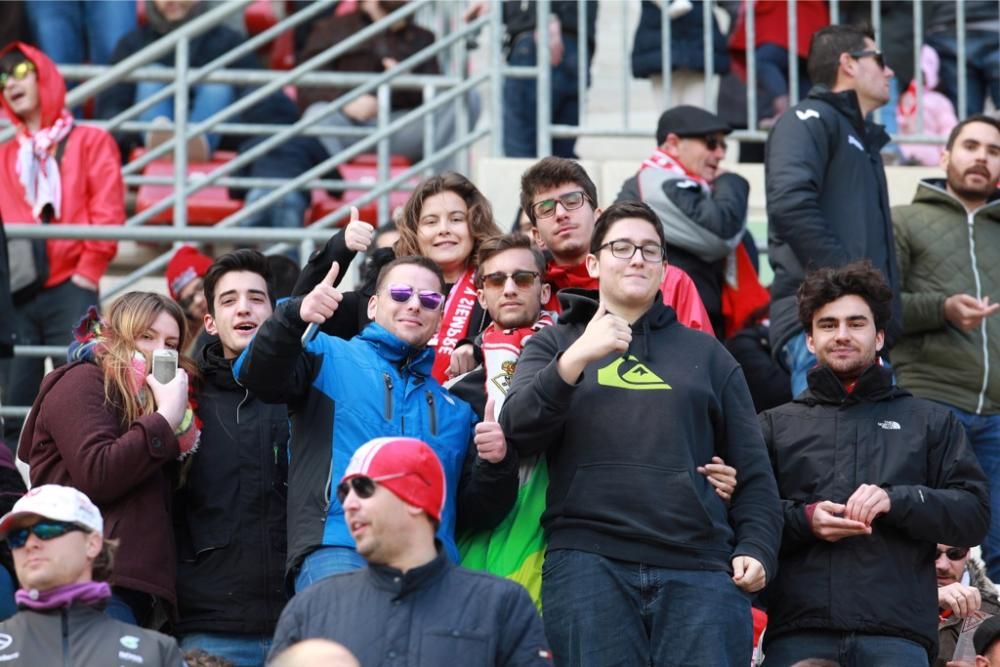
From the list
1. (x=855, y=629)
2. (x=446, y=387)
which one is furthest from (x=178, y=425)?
(x=855, y=629)

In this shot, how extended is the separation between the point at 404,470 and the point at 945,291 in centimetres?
427

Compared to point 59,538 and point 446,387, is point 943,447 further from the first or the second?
point 59,538

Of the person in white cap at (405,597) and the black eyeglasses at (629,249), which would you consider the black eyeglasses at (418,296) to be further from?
the person in white cap at (405,597)

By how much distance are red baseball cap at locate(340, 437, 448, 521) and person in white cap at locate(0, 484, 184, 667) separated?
813 millimetres

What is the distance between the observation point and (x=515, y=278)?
26.8 ft

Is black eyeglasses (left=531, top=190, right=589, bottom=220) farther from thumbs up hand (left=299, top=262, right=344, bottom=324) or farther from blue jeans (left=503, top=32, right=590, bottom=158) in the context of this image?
blue jeans (left=503, top=32, right=590, bottom=158)

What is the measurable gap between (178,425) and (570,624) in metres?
1.60

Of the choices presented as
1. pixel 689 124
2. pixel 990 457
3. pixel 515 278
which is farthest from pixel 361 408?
pixel 990 457

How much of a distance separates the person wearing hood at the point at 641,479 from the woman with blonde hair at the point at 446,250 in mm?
815

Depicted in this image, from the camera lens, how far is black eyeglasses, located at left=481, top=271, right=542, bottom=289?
815 cm

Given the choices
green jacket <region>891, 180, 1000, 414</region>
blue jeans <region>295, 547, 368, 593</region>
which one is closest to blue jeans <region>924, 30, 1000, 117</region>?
green jacket <region>891, 180, 1000, 414</region>

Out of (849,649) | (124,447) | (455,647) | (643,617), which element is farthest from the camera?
(849,649)

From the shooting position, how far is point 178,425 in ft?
25.5

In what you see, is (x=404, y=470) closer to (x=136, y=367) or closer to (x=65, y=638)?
(x=65, y=638)
